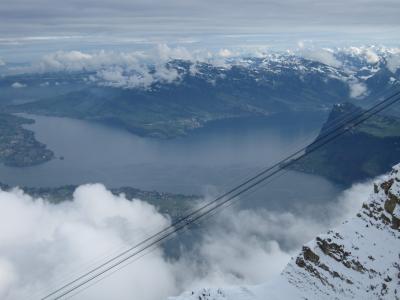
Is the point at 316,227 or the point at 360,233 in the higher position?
the point at 360,233

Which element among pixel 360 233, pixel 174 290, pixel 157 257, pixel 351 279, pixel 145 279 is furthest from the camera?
pixel 157 257

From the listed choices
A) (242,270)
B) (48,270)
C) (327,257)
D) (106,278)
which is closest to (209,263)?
(242,270)

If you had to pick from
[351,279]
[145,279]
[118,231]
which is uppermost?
[351,279]

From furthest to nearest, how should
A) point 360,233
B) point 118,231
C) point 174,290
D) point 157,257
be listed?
point 118,231 < point 157,257 < point 174,290 < point 360,233

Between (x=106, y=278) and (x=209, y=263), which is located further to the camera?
(x=106, y=278)

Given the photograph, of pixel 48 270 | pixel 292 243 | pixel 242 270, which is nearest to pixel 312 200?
pixel 292 243

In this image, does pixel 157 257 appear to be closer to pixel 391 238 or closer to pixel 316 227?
pixel 316 227

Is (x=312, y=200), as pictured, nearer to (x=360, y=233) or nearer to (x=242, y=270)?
(x=242, y=270)
